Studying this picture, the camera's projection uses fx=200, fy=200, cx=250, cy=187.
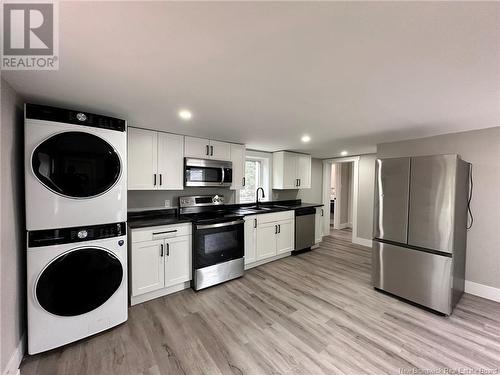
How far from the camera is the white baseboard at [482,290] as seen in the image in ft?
8.61

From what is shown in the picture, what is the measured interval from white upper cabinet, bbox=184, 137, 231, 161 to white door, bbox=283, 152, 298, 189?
4.70 feet

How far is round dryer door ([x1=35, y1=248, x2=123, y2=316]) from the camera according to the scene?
5.61 feet

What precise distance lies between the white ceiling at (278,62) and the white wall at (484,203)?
0.68 meters

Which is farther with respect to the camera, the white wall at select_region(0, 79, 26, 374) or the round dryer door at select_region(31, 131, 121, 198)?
the round dryer door at select_region(31, 131, 121, 198)

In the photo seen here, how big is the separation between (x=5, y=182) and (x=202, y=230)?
6.01 feet

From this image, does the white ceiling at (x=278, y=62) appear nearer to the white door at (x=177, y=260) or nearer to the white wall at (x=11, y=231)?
the white wall at (x=11, y=231)

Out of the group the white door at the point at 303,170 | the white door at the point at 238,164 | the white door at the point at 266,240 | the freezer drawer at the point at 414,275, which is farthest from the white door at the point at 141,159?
the freezer drawer at the point at 414,275

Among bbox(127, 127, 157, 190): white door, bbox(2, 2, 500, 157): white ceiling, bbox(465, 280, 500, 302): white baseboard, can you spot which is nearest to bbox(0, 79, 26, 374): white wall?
bbox(2, 2, 500, 157): white ceiling

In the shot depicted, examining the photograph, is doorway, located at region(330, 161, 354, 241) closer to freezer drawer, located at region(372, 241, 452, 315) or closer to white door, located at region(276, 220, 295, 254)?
white door, located at region(276, 220, 295, 254)

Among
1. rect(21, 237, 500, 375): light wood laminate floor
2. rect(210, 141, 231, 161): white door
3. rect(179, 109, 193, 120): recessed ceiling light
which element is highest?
rect(179, 109, 193, 120): recessed ceiling light

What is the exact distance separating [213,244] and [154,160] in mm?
1460

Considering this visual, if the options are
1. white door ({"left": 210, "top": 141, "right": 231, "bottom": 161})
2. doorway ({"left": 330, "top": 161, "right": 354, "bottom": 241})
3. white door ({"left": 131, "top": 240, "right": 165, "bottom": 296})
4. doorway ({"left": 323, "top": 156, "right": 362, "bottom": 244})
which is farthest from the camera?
doorway ({"left": 330, "top": 161, "right": 354, "bottom": 241})

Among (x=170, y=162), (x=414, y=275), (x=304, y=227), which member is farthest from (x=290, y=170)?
(x=414, y=275)

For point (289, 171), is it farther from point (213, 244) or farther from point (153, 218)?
point (153, 218)
